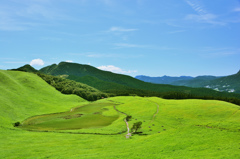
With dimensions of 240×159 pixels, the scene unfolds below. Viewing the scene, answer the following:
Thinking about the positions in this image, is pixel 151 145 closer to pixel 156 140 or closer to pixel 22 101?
pixel 156 140

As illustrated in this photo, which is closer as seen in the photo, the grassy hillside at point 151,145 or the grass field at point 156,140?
the grassy hillside at point 151,145

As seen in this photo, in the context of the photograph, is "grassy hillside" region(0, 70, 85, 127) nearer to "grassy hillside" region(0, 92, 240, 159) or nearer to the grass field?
the grass field

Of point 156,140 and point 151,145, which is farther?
point 156,140

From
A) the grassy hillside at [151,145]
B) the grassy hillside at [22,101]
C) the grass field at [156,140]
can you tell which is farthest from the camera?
the grassy hillside at [22,101]

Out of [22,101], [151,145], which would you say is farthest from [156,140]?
[22,101]

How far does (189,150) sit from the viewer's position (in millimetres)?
38344

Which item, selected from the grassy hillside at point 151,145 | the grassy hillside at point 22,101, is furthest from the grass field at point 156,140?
the grassy hillside at point 22,101

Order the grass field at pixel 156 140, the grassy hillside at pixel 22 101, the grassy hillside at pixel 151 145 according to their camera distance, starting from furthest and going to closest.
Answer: the grassy hillside at pixel 22 101, the grass field at pixel 156 140, the grassy hillside at pixel 151 145

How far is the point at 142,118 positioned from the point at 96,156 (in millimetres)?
55096

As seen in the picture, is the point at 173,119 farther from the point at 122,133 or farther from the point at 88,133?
the point at 88,133

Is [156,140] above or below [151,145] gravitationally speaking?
above

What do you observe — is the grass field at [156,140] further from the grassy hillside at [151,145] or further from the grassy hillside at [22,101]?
the grassy hillside at [22,101]

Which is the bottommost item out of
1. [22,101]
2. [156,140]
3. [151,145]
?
[151,145]

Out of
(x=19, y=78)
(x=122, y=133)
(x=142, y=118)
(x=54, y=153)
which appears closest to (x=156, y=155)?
(x=54, y=153)
